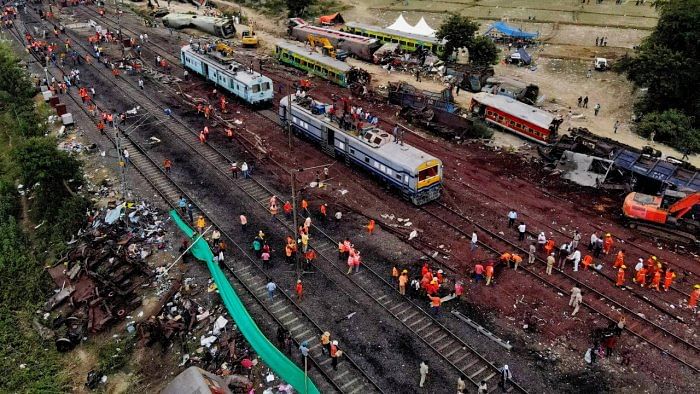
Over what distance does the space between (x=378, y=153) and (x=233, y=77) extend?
62.1 ft

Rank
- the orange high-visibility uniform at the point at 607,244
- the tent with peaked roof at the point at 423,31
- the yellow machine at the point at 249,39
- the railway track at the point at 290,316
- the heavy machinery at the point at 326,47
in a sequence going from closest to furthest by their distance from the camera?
the railway track at the point at 290,316, the orange high-visibility uniform at the point at 607,244, the heavy machinery at the point at 326,47, the tent with peaked roof at the point at 423,31, the yellow machine at the point at 249,39

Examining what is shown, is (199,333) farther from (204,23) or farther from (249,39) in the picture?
(204,23)

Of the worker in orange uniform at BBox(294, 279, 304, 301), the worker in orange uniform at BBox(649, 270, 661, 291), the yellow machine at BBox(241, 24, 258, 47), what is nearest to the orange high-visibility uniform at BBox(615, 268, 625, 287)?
the worker in orange uniform at BBox(649, 270, 661, 291)

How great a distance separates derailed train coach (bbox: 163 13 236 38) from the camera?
226ft

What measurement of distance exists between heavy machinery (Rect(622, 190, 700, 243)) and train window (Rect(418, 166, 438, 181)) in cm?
1071

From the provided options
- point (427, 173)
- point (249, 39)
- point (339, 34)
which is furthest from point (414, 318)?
point (249, 39)

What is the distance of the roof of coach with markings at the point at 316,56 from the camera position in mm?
51906

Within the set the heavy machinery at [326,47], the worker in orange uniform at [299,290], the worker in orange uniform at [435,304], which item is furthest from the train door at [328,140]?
the heavy machinery at [326,47]

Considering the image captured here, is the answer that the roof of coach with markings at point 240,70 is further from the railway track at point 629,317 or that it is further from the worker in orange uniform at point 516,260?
the worker in orange uniform at point 516,260

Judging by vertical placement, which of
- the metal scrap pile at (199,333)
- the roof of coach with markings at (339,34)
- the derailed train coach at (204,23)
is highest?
the roof of coach with markings at (339,34)

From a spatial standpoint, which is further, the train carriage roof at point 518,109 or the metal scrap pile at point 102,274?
the train carriage roof at point 518,109

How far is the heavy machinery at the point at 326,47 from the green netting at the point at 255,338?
120 ft

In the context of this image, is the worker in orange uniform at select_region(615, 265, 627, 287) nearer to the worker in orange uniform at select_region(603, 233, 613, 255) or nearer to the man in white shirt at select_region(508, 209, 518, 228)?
the worker in orange uniform at select_region(603, 233, 613, 255)

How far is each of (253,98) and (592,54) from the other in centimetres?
3826
